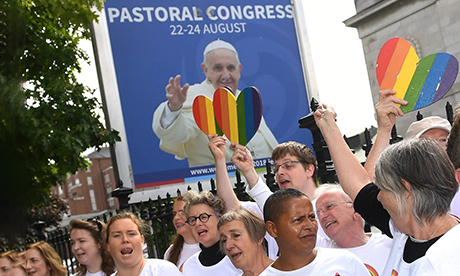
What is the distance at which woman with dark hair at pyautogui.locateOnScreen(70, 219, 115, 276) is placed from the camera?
4.93 meters

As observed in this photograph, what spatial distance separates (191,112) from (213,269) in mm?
5232

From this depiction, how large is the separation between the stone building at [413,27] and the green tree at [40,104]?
37.0ft

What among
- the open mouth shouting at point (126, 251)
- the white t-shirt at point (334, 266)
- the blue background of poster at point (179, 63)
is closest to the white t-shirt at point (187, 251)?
the open mouth shouting at point (126, 251)

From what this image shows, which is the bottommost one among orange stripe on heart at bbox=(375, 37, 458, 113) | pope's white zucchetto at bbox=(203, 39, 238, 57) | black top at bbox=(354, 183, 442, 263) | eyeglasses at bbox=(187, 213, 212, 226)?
eyeglasses at bbox=(187, 213, 212, 226)

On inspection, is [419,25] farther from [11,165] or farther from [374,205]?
[374,205]

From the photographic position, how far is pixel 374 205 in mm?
2514

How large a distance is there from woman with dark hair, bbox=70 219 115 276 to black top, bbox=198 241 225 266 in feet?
3.83

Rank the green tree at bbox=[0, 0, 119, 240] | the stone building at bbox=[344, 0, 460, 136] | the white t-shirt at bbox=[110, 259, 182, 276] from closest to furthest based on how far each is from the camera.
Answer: the white t-shirt at bbox=[110, 259, 182, 276] → the green tree at bbox=[0, 0, 119, 240] → the stone building at bbox=[344, 0, 460, 136]

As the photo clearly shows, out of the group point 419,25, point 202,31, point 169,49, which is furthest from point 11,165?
point 419,25

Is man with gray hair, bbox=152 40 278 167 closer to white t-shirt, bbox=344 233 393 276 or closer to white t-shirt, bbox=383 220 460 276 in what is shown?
white t-shirt, bbox=344 233 393 276


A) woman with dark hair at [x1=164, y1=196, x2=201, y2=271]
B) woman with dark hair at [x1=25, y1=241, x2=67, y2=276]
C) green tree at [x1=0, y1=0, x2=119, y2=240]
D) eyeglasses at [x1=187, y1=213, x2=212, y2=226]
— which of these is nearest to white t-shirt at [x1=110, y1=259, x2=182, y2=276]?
eyeglasses at [x1=187, y1=213, x2=212, y2=226]

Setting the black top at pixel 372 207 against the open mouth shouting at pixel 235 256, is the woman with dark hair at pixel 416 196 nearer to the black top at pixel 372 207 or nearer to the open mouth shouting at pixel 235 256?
the black top at pixel 372 207

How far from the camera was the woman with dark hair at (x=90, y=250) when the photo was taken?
493 cm

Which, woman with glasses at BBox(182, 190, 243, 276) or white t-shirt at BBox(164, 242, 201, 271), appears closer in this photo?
woman with glasses at BBox(182, 190, 243, 276)
